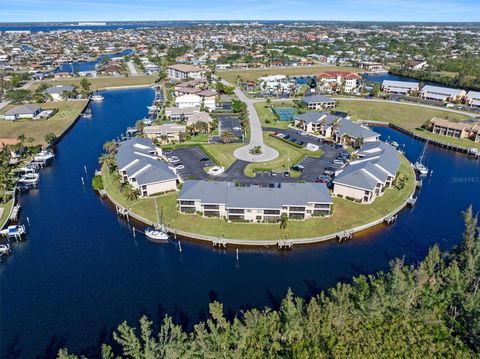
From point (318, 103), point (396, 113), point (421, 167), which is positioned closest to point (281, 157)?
point (421, 167)

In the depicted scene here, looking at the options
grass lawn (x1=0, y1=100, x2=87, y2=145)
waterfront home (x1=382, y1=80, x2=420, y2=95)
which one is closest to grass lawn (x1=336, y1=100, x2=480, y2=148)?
waterfront home (x1=382, y1=80, x2=420, y2=95)

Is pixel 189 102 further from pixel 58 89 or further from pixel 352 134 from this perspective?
pixel 352 134

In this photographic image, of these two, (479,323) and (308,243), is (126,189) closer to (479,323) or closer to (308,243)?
(308,243)

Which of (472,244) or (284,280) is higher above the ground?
(472,244)

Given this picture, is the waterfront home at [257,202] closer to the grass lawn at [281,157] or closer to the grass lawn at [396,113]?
the grass lawn at [281,157]

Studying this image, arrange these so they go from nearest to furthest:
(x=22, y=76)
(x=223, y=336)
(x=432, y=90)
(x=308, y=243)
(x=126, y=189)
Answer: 1. (x=223, y=336)
2. (x=308, y=243)
3. (x=126, y=189)
4. (x=432, y=90)
5. (x=22, y=76)

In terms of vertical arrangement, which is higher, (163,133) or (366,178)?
(366,178)

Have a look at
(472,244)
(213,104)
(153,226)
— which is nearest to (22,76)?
(213,104)
